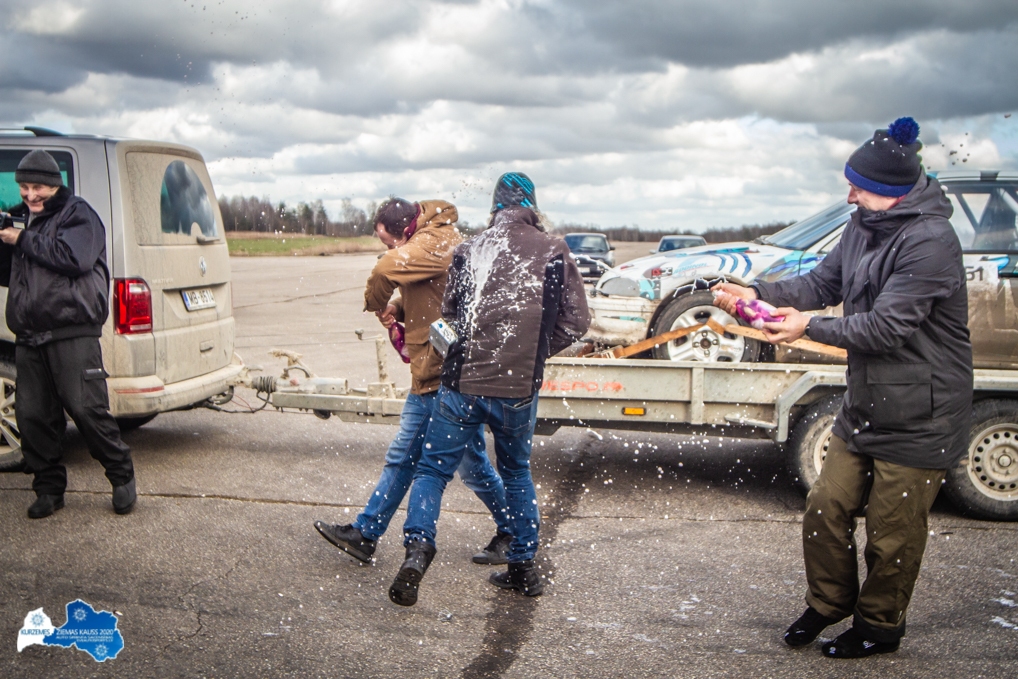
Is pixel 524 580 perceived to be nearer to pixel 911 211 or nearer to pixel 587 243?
pixel 911 211

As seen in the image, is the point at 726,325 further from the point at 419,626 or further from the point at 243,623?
the point at 243,623

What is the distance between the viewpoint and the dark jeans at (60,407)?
4852 millimetres

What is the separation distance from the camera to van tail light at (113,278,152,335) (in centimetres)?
559

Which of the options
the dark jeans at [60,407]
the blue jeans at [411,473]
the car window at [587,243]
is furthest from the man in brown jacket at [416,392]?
the car window at [587,243]

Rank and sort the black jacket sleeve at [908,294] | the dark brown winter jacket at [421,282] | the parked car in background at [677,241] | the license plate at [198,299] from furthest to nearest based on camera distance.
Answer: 1. the parked car in background at [677,241]
2. the license plate at [198,299]
3. the dark brown winter jacket at [421,282]
4. the black jacket sleeve at [908,294]

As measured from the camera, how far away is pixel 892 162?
10.8ft

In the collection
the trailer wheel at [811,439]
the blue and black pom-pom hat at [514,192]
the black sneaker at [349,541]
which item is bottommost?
the black sneaker at [349,541]

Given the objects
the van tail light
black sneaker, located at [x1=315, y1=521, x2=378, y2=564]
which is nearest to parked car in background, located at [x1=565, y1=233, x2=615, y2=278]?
the van tail light

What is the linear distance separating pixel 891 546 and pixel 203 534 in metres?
3.45

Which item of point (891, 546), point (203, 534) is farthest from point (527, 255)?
point (203, 534)

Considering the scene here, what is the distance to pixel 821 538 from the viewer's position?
3.49 metres

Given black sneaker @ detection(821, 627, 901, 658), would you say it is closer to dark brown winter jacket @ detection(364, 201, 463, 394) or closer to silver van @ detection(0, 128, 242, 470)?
dark brown winter jacket @ detection(364, 201, 463, 394)

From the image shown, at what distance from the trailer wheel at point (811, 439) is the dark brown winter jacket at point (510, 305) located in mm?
2088

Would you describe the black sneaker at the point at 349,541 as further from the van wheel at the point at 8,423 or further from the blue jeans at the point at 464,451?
the van wheel at the point at 8,423
